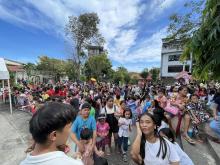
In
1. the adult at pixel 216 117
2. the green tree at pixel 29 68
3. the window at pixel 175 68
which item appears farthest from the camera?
the window at pixel 175 68

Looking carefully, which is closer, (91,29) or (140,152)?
(140,152)

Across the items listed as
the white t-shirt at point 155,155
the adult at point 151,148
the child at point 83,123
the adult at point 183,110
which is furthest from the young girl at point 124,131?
the white t-shirt at point 155,155

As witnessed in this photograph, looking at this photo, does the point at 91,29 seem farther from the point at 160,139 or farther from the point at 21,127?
the point at 160,139

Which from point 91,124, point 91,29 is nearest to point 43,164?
point 91,124

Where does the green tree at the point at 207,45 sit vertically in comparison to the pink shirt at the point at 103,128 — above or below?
above

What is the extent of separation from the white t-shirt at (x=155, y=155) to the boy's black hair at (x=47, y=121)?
119 centimetres

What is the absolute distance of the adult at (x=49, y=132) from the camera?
1104 mm

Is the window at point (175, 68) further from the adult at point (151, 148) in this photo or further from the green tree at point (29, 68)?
the adult at point (151, 148)

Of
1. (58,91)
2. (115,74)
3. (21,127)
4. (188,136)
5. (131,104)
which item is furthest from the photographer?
(115,74)

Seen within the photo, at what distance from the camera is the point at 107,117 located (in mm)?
5145

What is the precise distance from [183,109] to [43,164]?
184 inches

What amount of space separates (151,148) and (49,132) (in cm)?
128

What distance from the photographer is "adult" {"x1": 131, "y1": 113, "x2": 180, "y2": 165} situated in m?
1.96

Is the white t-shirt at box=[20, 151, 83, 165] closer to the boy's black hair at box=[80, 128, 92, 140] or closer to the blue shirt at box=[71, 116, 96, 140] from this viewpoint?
the boy's black hair at box=[80, 128, 92, 140]
